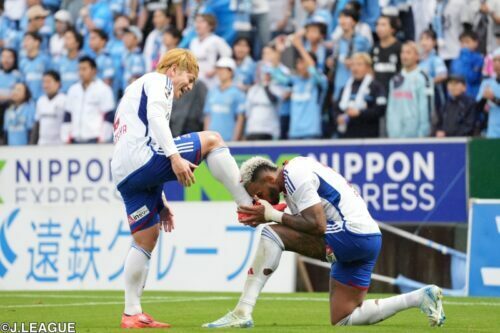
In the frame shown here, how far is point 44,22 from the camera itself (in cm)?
2397

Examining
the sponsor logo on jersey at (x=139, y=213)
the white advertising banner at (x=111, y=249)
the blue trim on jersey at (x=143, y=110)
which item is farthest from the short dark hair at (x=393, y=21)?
the sponsor logo on jersey at (x=139, y=213)

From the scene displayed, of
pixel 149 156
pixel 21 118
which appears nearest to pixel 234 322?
pixel 149 156

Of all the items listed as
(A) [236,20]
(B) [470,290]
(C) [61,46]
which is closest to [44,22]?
(C) [61,46]

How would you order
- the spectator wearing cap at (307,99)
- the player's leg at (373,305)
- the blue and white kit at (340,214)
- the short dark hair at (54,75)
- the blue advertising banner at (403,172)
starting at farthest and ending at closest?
the short dark hair at (54,75), the spectator wearing cap at (307,99), the blue advertising banner at (403,172), the blue and white kit at (340,214), the player's leg at (373,305)

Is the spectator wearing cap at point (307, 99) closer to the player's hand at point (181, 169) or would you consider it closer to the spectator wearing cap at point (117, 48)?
the spectator wearing cap at point (117, 48)

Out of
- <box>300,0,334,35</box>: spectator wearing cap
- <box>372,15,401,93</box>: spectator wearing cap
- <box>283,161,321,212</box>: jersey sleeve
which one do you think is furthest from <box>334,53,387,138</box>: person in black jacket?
<box>283,161,321,212</box>: jersey sleeve

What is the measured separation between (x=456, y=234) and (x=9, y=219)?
254 inches

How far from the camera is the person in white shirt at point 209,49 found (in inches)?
803

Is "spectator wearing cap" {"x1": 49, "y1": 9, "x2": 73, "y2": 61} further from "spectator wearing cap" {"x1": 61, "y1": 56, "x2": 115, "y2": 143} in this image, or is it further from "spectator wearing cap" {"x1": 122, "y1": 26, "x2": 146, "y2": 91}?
"spectator wearing cap" {"x1": 61, "y1": 56, "x2": 115, "y2": 143}

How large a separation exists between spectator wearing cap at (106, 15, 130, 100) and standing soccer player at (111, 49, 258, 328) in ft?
37.4

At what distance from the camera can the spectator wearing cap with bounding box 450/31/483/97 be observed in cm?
1792

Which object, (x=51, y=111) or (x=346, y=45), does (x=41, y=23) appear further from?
(x=346, y=45)

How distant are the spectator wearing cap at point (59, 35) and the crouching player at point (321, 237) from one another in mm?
13749

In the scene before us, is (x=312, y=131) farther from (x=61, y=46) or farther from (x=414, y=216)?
(x=61, y=46)
